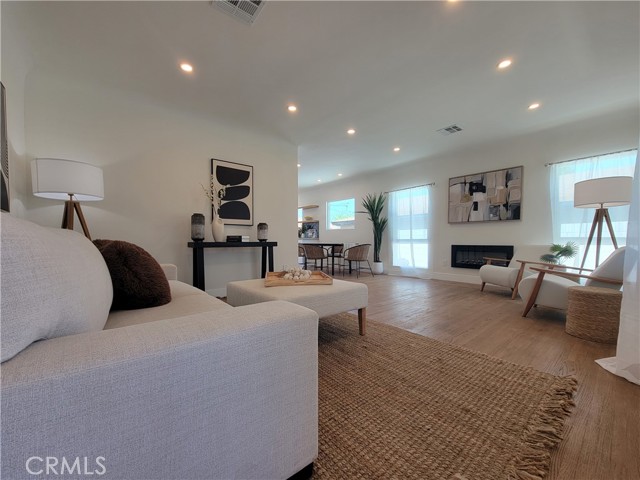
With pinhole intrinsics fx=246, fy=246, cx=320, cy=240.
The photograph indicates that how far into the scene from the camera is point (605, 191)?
2752 mm

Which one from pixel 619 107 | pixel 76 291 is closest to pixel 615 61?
pixel 619 107

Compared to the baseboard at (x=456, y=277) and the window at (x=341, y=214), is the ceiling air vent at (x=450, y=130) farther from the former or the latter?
A: the window at (x=341, y=214)

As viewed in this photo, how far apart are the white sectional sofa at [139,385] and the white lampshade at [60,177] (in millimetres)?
1909

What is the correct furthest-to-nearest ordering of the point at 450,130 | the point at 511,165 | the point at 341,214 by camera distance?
the point at 341,214
the point at 511,165
the point at 450,130

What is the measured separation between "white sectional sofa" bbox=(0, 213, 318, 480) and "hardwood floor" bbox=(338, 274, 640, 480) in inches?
40.0

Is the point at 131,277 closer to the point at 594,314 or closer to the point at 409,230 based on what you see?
the point at 594,314

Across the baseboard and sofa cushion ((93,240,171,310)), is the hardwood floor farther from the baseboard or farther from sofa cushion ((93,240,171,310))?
sofa cushion ((93,240,171,310))

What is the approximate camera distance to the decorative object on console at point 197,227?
3021 millimetres

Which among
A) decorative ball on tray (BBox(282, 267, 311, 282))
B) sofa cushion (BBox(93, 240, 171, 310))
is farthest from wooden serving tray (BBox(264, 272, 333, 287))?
sofa cushion (BBox(93, 240, 171, 310))

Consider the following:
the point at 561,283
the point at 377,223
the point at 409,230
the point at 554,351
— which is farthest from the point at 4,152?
the point at 409,230

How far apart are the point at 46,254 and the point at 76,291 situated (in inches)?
4.9

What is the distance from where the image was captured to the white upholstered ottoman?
1.62 metres

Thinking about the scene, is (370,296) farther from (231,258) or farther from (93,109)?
(93,109)

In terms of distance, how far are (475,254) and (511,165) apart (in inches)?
63.7
